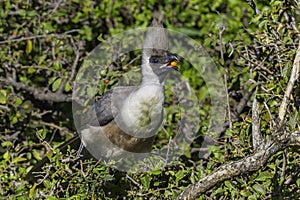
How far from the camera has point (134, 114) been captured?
4.23 m

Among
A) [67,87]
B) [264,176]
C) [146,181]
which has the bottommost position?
[146,181]

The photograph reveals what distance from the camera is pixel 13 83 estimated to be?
16.3 feet

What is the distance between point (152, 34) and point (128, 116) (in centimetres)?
55

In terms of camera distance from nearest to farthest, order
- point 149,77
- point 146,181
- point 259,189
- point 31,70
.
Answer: point 259,189 → point 146,181 → point 149,77 → point 31,70

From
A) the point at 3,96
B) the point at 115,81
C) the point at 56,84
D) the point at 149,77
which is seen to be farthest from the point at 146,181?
the point at 3,96

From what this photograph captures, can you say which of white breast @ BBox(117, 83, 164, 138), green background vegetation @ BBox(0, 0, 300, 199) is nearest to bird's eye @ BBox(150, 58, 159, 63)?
white breast @ BBox(117, 83, 164, 138)

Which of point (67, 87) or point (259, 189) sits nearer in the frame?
point (259, 189)

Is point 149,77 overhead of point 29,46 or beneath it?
beneath

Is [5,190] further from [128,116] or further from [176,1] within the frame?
[176,1]

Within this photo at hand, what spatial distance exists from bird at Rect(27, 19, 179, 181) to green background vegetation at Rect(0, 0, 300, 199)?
0.52 feet

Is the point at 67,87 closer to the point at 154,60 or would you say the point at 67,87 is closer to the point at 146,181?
the point at 154,60

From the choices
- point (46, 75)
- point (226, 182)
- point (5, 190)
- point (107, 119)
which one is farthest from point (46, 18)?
point (226, 182)

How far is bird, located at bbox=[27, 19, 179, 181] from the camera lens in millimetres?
4230

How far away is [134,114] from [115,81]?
0.44 metres
